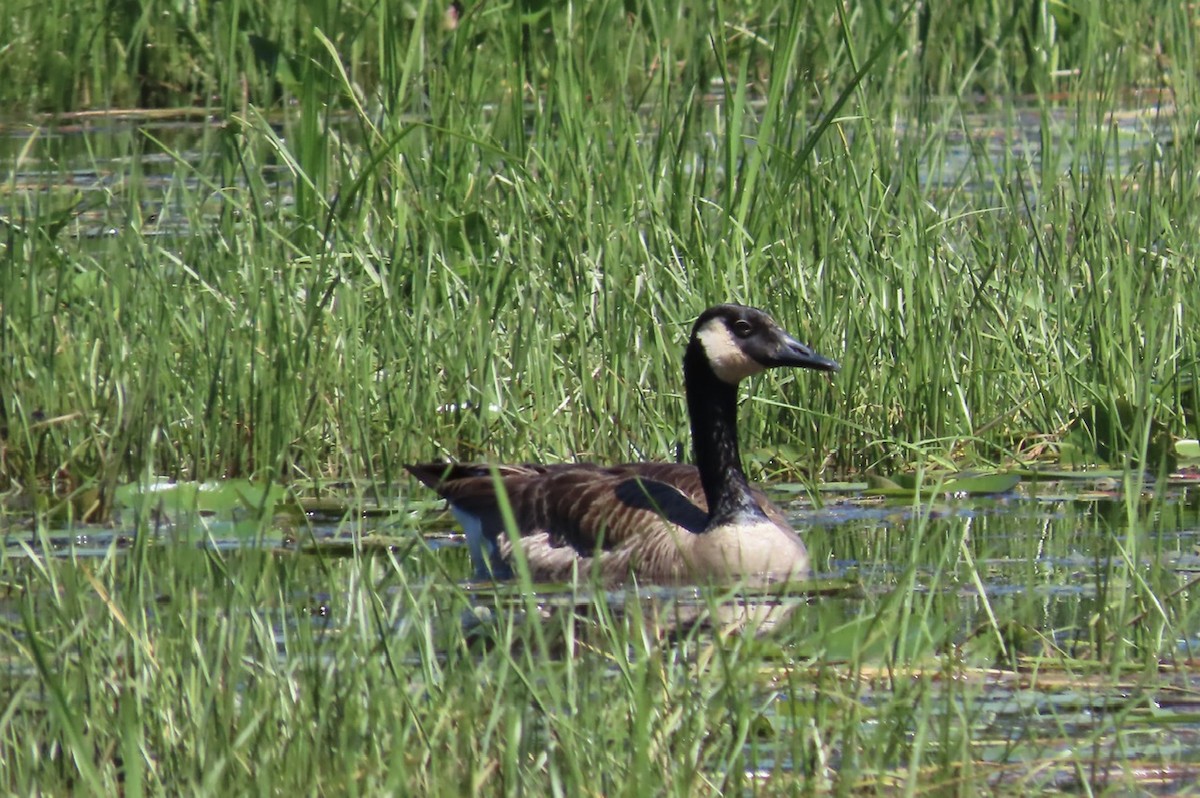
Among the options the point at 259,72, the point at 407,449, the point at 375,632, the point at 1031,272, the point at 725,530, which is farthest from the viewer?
the point at 259,72

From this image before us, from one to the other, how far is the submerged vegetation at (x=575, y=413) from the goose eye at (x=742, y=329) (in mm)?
515

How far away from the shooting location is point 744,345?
21.5 feet

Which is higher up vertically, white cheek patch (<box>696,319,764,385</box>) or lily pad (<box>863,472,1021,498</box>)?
white cheek patch (<box>696,319,764,385</box>)

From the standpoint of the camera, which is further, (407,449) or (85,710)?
(407,449)

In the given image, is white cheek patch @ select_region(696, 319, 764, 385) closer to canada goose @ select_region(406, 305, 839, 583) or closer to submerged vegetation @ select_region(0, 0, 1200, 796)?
canada goose @ select_region(406, 305, 839, 583)

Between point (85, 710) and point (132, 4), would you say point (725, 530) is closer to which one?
point (85, 710)

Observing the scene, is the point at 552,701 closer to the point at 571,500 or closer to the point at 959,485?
the point at 571,500

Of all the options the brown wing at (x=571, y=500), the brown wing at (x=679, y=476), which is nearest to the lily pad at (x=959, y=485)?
the brown wing at (x=679, y=476)

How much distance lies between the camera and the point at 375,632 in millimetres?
4785

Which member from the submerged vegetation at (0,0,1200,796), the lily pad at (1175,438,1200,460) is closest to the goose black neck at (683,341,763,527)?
the submerged vegetation at (0,0,1200,796)

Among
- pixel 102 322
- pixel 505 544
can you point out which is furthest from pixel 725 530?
pixel 102 322

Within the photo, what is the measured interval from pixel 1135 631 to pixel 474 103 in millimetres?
4374

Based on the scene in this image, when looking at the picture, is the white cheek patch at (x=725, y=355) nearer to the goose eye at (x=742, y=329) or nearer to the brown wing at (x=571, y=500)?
the goose eye at (x=742, y=329)

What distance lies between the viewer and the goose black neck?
650 centimetres
